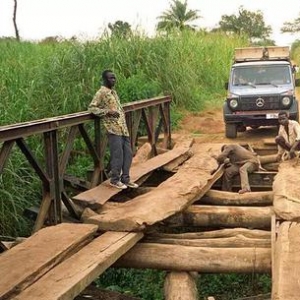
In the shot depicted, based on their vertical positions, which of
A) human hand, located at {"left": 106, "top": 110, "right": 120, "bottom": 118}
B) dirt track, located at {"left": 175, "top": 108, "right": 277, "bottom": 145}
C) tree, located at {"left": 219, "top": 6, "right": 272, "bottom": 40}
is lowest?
dirt track, located at {"left": 175, "top": 108, "right": 277, "bottom": 145}

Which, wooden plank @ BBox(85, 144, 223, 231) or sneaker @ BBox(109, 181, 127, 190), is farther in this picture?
sneaker @ BBox(109, 181, 127, 190)

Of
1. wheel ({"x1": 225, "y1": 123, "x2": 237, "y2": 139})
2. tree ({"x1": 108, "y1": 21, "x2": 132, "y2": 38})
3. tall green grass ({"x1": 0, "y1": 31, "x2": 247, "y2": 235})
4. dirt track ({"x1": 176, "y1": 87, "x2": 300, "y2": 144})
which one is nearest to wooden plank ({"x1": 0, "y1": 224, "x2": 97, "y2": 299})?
tall green grass ({"x1": 0, "y1": 31, "x2": 247, "y2": 235})

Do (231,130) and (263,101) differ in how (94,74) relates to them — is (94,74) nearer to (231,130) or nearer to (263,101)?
(231,130)

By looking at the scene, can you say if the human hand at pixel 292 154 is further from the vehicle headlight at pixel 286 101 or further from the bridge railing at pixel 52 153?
the vehicle headlight at pixel 286 101

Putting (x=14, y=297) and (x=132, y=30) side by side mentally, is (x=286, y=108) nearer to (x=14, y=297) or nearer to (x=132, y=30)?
(x=132, y=30)

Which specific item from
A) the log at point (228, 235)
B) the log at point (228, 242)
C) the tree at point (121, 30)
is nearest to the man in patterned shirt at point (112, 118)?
the log at point (228, 235)

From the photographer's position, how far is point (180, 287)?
4707mm

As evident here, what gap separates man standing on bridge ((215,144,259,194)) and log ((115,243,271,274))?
3339 millimetres

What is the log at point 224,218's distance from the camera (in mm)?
6238

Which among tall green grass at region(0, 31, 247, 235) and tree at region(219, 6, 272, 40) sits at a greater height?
tree at region(219, 6, 272, 40)

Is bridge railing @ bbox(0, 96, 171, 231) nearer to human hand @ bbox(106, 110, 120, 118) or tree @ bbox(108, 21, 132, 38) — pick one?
human hand @ bbox(106, 110, 120, 118)

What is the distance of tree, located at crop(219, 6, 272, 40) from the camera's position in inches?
1988

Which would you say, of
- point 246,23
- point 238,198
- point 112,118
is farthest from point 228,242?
point 246,23

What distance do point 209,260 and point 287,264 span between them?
32.7 inches
